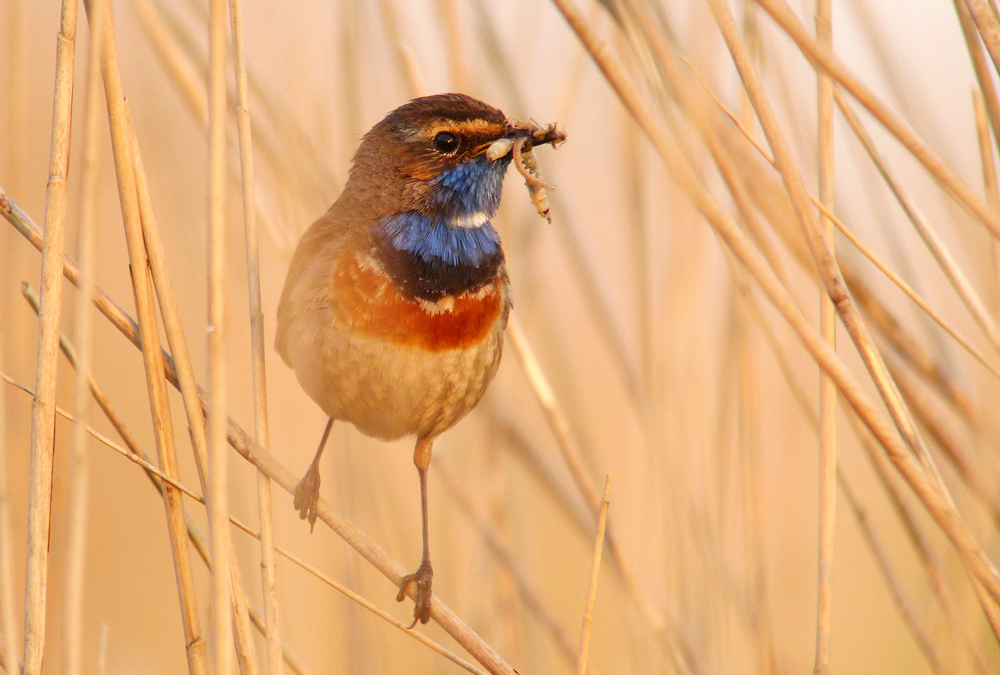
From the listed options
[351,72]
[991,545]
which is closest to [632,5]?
[351,72]

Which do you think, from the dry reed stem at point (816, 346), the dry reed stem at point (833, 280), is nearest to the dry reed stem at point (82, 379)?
the dry reed stem at point (816, 346)

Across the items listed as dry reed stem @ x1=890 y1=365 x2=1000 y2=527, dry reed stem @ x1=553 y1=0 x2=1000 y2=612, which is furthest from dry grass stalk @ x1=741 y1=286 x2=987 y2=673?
dry reed stem @ x1=553 y1=0 x2=1000 y2=612

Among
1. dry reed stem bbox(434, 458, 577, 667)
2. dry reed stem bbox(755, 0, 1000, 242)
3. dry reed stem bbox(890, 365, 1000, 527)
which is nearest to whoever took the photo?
dry reed stem bbox(755, 0, 1000, 242)

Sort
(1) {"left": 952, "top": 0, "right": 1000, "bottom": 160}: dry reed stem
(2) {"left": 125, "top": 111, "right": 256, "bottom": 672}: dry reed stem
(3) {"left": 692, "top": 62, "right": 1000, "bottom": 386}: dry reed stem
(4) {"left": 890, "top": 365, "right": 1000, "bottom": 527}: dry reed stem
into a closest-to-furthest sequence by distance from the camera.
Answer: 1. (2) {"left": 125, "top": 111, "right": 256, "bottom": 672}: dry reed stem
2. (3) {"left": 692, "top": 62, "right": 1000, "bottom": 386}: dry reed stem
3. (1) {"left": 952, "top": 0, "right": 1000, "bottom": 160}: dry reed stem
4. (4) {"left": 890, "top": 365, "right": 1000, "bottom": 527}: dry reed stem

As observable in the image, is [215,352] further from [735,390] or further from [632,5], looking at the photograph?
[735,390]

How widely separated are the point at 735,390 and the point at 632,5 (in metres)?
1.18

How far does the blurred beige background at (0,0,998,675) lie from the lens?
236 cm

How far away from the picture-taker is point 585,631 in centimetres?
164

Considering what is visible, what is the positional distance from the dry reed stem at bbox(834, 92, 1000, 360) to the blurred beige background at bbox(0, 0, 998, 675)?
0.37 m

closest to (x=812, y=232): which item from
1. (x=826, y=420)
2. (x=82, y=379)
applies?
(x=826, y=420)

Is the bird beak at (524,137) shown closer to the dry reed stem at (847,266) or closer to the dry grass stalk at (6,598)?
the dry reed stem at (847,266)

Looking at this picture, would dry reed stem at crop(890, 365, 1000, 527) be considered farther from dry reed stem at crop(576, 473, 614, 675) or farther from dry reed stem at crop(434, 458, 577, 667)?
dry reed stem at crop(434, 458, 577, 667)

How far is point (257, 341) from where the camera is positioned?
169 centimetres

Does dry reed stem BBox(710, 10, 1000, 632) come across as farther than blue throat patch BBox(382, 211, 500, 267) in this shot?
No
